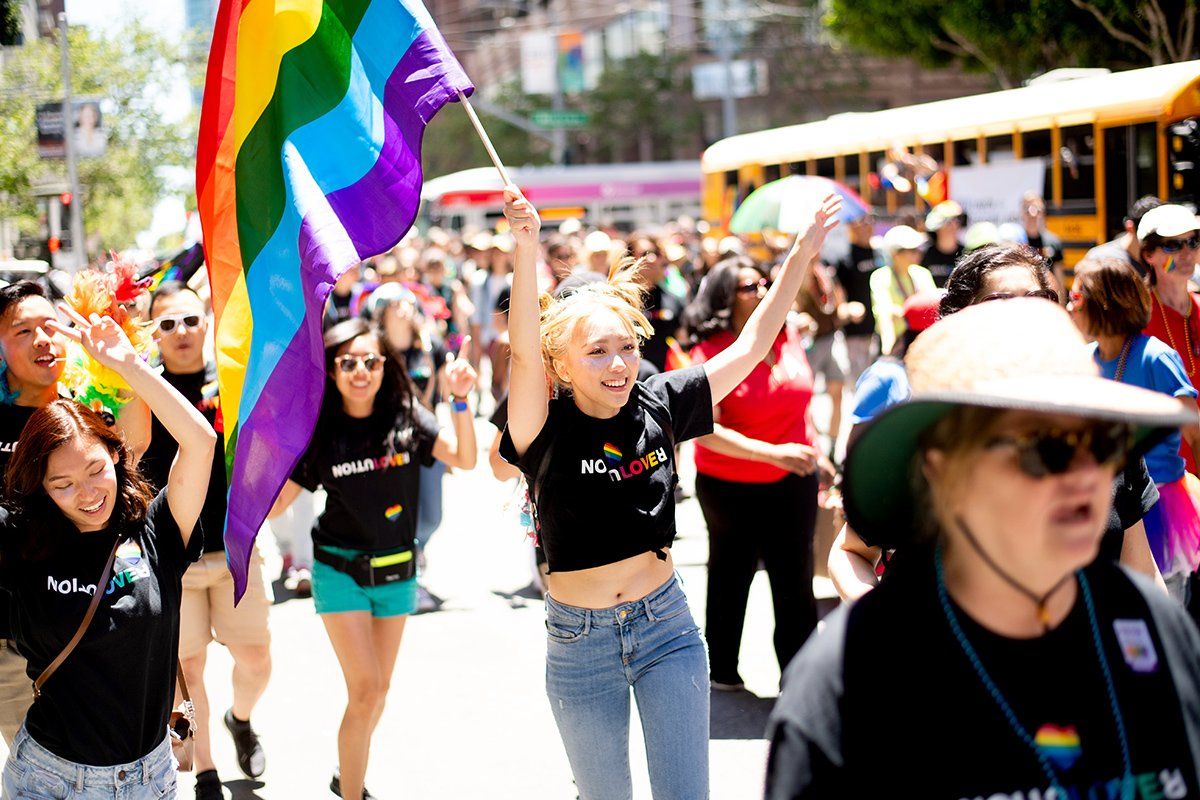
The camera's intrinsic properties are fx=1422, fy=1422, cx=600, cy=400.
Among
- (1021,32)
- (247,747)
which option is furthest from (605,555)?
(1021,32)

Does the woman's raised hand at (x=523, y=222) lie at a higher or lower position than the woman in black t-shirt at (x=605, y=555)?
higher

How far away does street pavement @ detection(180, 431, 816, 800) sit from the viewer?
18.5 ft

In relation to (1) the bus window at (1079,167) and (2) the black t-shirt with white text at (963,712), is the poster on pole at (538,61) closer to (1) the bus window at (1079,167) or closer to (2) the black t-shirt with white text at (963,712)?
(1) the bus window at (1079,167)

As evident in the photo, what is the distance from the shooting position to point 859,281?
44.4 ft

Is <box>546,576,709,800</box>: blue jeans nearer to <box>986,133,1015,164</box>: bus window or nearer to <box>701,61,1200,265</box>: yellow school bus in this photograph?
<box>701,61,1200,265</box>: yellow school bus

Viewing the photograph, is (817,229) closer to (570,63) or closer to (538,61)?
(538,61)

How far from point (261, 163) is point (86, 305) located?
27.6 inches

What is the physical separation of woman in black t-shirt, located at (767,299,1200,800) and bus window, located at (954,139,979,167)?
685 inches

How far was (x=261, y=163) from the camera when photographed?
14.0ft

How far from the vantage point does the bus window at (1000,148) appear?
17953 mm

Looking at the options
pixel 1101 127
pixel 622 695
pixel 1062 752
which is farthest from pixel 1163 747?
pixel 1101 127

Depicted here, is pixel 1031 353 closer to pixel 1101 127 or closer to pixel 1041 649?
pixel 1041 649

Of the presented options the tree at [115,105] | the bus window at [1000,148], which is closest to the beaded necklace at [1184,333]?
the bus window at [1000,148]

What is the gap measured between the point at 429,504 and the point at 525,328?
528 cm
